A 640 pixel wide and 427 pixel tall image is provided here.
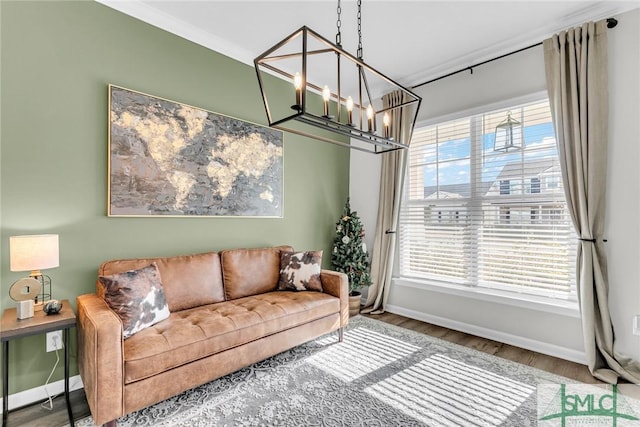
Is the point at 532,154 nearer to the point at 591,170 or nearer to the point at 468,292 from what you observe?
the point at 591,170

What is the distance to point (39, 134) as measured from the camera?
7.09 feet

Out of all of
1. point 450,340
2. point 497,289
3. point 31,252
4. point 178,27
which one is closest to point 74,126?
point 31,252

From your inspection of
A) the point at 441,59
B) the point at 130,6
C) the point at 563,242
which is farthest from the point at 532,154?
the point at 130,6

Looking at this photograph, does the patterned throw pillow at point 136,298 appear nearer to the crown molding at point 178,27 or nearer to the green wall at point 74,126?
the green wall at point 74,126

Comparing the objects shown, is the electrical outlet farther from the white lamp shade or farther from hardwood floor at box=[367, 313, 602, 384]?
hardwood floor at box=[367, 313, 602, 384]

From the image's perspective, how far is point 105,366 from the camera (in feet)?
5.52

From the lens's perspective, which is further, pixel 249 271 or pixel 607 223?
pixel 249 271

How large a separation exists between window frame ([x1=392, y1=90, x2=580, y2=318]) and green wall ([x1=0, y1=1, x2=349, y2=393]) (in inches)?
92.8

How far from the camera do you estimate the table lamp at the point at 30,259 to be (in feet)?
6.02

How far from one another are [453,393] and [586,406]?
2.73 feet

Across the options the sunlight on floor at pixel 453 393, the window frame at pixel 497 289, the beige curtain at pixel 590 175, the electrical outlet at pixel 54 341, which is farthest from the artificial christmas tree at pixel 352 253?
the electrical outlet at pixel 54 341

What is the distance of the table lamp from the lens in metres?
1.83

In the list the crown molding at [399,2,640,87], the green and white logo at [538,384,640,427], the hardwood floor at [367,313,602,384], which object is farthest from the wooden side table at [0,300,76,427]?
the crown molding at [399,2,640,87]

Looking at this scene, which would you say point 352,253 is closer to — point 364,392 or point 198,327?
point 364,392
